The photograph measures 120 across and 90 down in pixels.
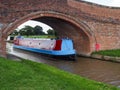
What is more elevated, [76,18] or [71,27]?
[76,18]

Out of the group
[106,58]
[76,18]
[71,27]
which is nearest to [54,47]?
[71,27]

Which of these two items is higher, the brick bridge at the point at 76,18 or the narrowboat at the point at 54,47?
the brick bridge at the point at 76,18

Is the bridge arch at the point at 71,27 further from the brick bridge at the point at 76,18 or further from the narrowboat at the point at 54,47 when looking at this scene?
the narrowboat at the point at 54,47

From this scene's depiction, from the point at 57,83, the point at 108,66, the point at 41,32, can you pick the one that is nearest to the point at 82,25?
the point at 108,66

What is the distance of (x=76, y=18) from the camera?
17125 millimetres

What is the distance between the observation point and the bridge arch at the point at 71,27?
49.6 ft

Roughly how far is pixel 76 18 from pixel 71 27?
1.26 meters

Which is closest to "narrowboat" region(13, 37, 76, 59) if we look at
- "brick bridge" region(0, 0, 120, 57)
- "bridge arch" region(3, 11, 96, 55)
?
"bridge arch" region(3, 11, 96, 55)

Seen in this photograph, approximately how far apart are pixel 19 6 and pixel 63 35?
6.82 meters

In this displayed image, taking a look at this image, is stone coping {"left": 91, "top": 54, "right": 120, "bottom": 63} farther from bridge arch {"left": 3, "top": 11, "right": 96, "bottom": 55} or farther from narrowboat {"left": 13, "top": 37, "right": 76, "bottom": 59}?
narrowboat {"left": 13, "top": 37, "right": 76, "bottom": 59}

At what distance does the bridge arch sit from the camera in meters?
15.1

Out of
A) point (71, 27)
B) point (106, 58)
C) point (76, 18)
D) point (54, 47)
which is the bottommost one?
point (106, 58)

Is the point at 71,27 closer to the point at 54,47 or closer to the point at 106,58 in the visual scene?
the point at 54,47

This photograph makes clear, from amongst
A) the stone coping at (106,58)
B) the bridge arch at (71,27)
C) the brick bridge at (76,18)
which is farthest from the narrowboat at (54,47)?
the stone coping at (106,58)
